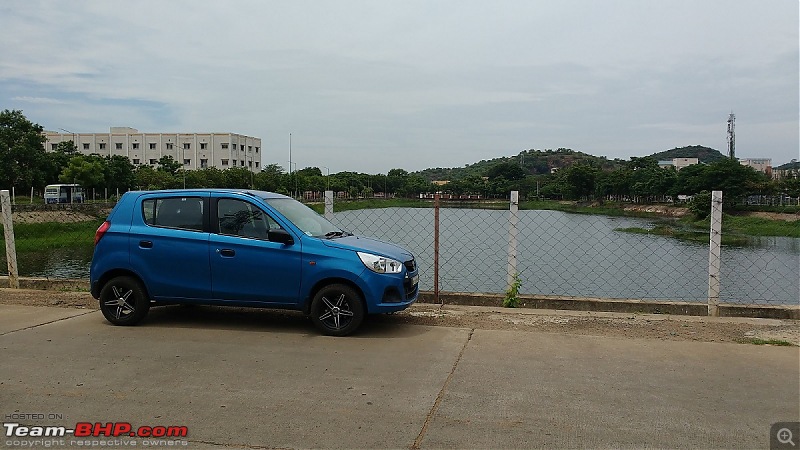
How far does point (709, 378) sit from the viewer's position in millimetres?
5641

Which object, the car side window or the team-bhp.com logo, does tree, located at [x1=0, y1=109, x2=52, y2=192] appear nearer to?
the car side window

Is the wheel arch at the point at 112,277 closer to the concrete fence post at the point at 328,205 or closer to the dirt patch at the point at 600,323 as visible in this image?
the dirt patch at the point at 600,323

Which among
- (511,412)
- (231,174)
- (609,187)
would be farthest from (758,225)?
(511,412)

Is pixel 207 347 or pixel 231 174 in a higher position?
pixel 231 174

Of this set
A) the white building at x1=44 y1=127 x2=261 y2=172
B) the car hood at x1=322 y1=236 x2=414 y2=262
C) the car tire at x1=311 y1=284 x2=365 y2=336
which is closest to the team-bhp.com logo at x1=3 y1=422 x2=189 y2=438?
the car tire at x1=311 y1=284 x2=365 y2=336

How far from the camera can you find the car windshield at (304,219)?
7232 millimetres

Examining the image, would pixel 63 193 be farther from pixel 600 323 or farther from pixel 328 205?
pixel 600 323

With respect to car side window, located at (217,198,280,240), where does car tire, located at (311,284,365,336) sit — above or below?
below

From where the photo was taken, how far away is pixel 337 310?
22.6 feet

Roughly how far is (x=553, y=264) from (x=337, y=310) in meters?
16.2

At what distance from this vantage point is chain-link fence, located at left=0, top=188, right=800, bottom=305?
12307 millimetres

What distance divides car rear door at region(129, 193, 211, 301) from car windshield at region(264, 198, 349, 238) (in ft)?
2.79

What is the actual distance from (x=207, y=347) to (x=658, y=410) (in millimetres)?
4305

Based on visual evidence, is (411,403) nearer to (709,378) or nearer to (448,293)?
(709,378)
